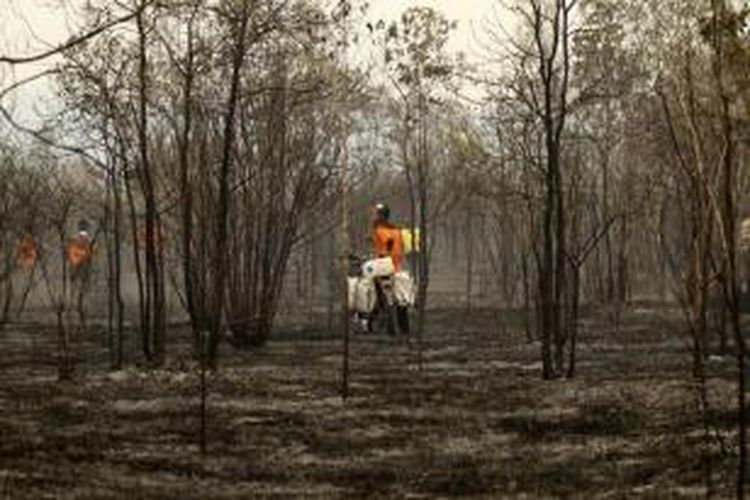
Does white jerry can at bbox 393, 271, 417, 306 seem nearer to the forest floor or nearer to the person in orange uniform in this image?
the person in orange uniform

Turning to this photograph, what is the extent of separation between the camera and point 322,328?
22.9 meters

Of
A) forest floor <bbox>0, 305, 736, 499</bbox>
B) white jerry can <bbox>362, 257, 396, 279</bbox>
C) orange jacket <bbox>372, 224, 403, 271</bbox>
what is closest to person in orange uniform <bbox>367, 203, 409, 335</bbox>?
orange jacket <bbox>372, 224, 403, 271</bbox>

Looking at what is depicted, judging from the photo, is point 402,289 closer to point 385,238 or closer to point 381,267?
point 381,267

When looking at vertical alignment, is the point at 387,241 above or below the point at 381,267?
above

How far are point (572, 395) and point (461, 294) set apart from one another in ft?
88.2

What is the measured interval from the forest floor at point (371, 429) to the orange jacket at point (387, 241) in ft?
10.8

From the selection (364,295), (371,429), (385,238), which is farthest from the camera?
(364,295)

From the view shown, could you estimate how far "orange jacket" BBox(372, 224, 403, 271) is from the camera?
20594 mm

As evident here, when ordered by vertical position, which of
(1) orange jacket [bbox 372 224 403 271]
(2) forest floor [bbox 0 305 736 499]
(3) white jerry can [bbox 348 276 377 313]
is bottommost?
(2) forest floor [bbox 0 305 736 499]

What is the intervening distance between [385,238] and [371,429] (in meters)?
9.28

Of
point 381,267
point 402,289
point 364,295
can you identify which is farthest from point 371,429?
point 364,295

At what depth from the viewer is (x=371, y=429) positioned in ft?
37.7

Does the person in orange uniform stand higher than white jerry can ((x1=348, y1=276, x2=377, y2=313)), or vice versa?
the person in orange uniform

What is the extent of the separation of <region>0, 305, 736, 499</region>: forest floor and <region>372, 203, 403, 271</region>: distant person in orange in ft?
10.9
